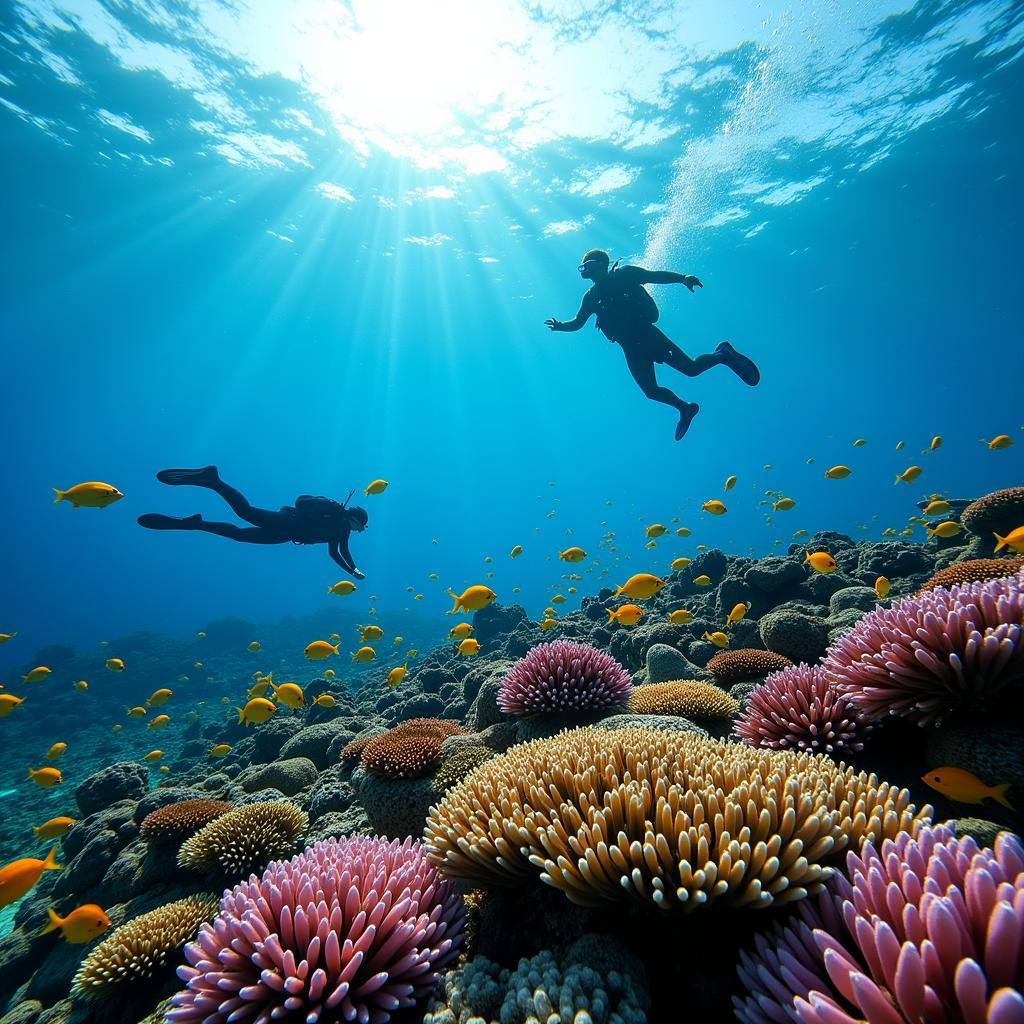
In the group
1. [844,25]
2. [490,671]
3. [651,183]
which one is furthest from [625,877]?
[651,183]

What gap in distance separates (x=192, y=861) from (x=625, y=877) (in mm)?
5697

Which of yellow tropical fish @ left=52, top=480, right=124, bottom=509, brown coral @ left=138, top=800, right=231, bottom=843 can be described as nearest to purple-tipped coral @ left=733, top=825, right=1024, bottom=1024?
brown coral @ left=138, top=800, right=231, bottom=843

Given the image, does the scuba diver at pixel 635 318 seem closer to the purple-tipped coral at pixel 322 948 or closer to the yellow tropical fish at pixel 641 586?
the yellow tropical fish at pixel 641 586

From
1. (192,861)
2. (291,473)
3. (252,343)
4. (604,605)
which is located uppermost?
(252,343)

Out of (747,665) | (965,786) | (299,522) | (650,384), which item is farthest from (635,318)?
(965,786)

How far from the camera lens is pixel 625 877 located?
6.10ft

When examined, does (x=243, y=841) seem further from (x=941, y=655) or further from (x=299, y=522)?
(x=299, y=522)

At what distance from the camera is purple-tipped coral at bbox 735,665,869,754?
3443 millimetres

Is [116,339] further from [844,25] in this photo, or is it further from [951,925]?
[951,925]

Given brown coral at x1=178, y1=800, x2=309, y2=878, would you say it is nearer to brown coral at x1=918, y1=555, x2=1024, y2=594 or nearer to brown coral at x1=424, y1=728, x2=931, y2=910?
brown coral at x1=424, y1=728, x2=931, y2=910

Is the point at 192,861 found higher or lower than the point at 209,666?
higher

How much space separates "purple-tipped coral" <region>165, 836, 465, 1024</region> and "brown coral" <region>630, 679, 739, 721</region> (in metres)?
3.48

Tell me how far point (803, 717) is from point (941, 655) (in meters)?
1.05

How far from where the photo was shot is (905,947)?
4.06 feet
